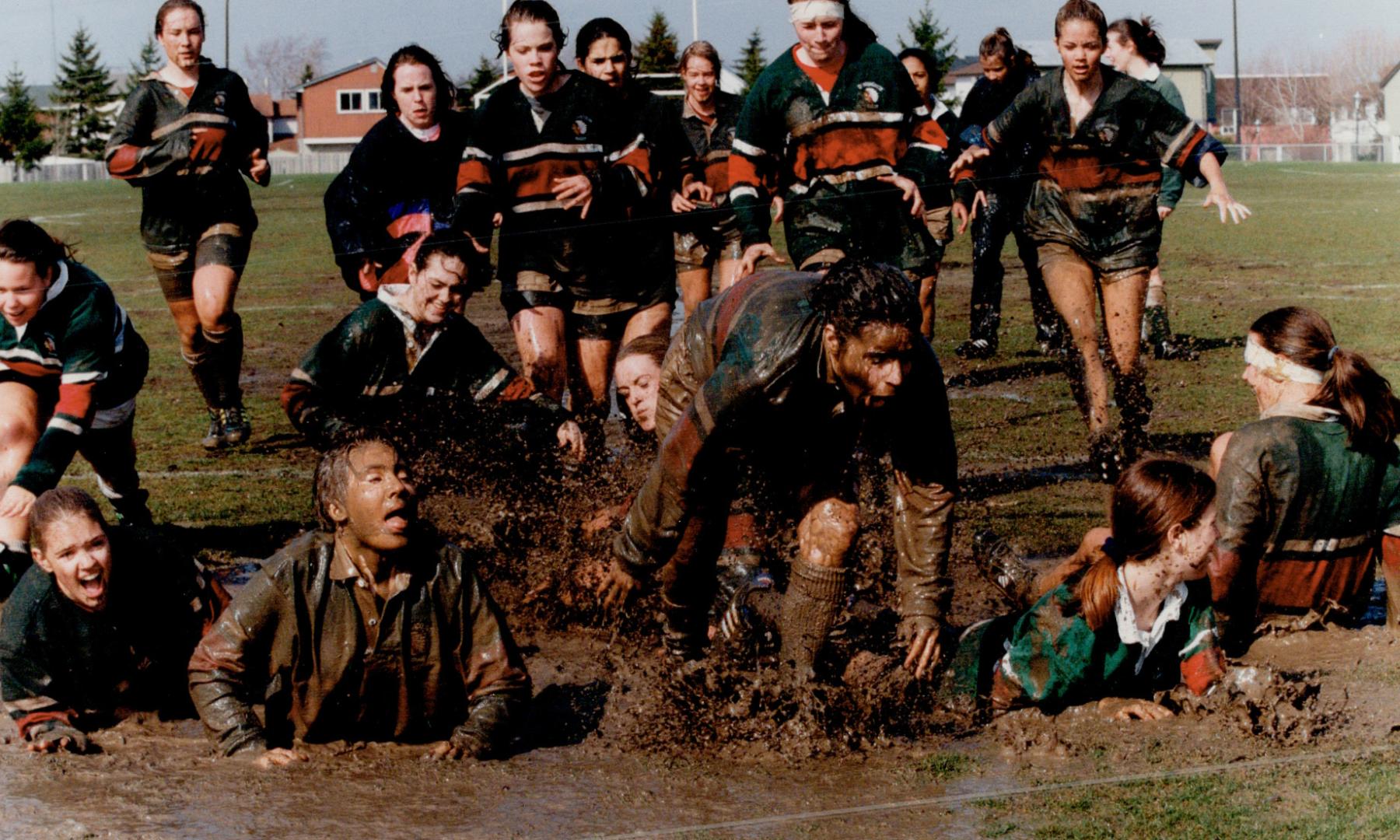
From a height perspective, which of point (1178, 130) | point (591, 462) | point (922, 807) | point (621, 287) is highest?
point (1178, 130)

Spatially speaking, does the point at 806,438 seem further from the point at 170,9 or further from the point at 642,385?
the point at 170,9

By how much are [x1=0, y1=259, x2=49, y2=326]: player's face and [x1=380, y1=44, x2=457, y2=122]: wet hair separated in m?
2.32

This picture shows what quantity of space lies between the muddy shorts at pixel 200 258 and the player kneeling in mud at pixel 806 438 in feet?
14.5

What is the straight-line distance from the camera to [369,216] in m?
8.16

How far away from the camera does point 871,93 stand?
24.9 ft

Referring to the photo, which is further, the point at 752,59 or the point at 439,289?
the point at 752,59

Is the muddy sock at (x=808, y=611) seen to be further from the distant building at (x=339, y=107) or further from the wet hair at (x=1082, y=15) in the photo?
the distant building at (x=339, y=107)

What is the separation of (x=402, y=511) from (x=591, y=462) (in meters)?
2.50

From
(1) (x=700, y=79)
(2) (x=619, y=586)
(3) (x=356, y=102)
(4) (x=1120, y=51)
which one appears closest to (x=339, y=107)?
(3) (x=356, y=102)

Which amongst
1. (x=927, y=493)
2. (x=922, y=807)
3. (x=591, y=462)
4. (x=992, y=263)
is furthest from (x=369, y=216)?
(x=992, y=263)

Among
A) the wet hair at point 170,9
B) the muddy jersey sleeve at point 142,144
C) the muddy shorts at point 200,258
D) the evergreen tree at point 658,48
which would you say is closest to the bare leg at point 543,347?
the muddy shorts at point 200,258

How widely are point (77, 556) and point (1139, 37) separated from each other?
728 centimetres

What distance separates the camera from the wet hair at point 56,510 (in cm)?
520

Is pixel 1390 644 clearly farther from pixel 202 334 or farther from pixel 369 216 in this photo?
pixel 202 334
